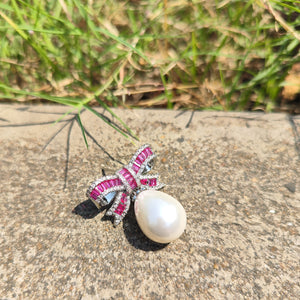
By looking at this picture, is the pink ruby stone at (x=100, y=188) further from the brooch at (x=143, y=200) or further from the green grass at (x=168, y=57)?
the green grass at (x=168, y=57)

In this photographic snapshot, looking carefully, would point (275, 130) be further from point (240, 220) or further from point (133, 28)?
point (133, 28)

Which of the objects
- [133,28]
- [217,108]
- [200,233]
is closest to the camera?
[200,233]

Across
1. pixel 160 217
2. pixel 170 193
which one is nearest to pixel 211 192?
pixel 170 193

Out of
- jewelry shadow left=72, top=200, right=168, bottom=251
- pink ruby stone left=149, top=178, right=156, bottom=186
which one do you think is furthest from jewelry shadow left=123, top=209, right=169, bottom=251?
pink ruby stone left=149, top=178, right=156, bottom=186

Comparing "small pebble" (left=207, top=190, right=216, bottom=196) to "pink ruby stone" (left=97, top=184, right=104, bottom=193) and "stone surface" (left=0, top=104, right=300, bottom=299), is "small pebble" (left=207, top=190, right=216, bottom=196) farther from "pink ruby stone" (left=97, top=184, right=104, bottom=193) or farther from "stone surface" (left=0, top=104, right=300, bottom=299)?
"pink ruby stone" (left=97, top=184, right=104, bottom=193)

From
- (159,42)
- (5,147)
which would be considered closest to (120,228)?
(5,147)

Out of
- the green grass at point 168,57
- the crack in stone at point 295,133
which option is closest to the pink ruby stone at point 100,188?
the green grass at point 168,57
